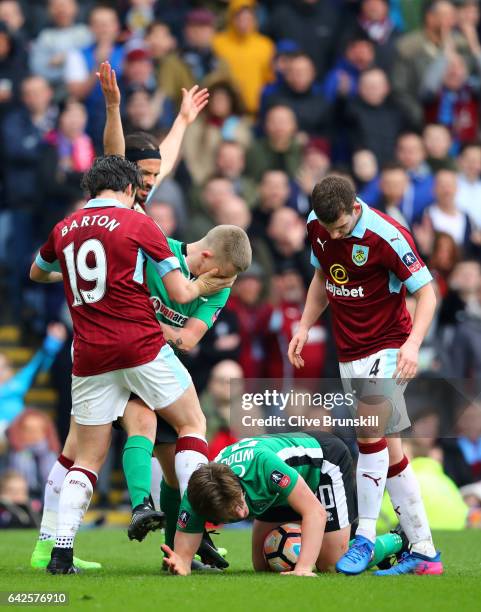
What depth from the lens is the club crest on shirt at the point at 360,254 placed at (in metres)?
7.97

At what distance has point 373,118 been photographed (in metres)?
16.6

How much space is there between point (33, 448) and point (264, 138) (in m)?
4.90

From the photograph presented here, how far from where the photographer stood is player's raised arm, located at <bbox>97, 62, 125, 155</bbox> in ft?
28.9

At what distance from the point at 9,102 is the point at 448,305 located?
539 cm

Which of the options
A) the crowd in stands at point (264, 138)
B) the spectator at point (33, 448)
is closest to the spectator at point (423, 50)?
the crowd in stands at point (264, 138)

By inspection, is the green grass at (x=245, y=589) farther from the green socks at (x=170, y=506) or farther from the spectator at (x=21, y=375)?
the spectator at (x=21, y=375)

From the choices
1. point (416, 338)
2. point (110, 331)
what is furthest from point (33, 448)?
point (416, 338)

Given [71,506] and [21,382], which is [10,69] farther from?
[71,506]

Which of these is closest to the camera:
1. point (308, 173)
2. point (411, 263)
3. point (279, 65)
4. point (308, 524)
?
point (308, 524)

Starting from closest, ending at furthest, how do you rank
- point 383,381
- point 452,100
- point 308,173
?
point 383,381
point 308,173
point 452,100

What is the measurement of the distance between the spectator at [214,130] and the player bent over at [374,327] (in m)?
7.78

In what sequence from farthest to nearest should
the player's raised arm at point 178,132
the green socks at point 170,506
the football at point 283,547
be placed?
the player's raised arm at point 178,132 < the green socks at point 170,506 < the football at point 283,547

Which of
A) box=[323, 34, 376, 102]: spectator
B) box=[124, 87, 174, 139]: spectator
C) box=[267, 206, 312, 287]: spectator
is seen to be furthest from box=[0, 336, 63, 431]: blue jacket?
box=[323, 34, 376, 102]: spectator

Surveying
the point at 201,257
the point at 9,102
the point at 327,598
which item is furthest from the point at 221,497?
the point at 9,102
